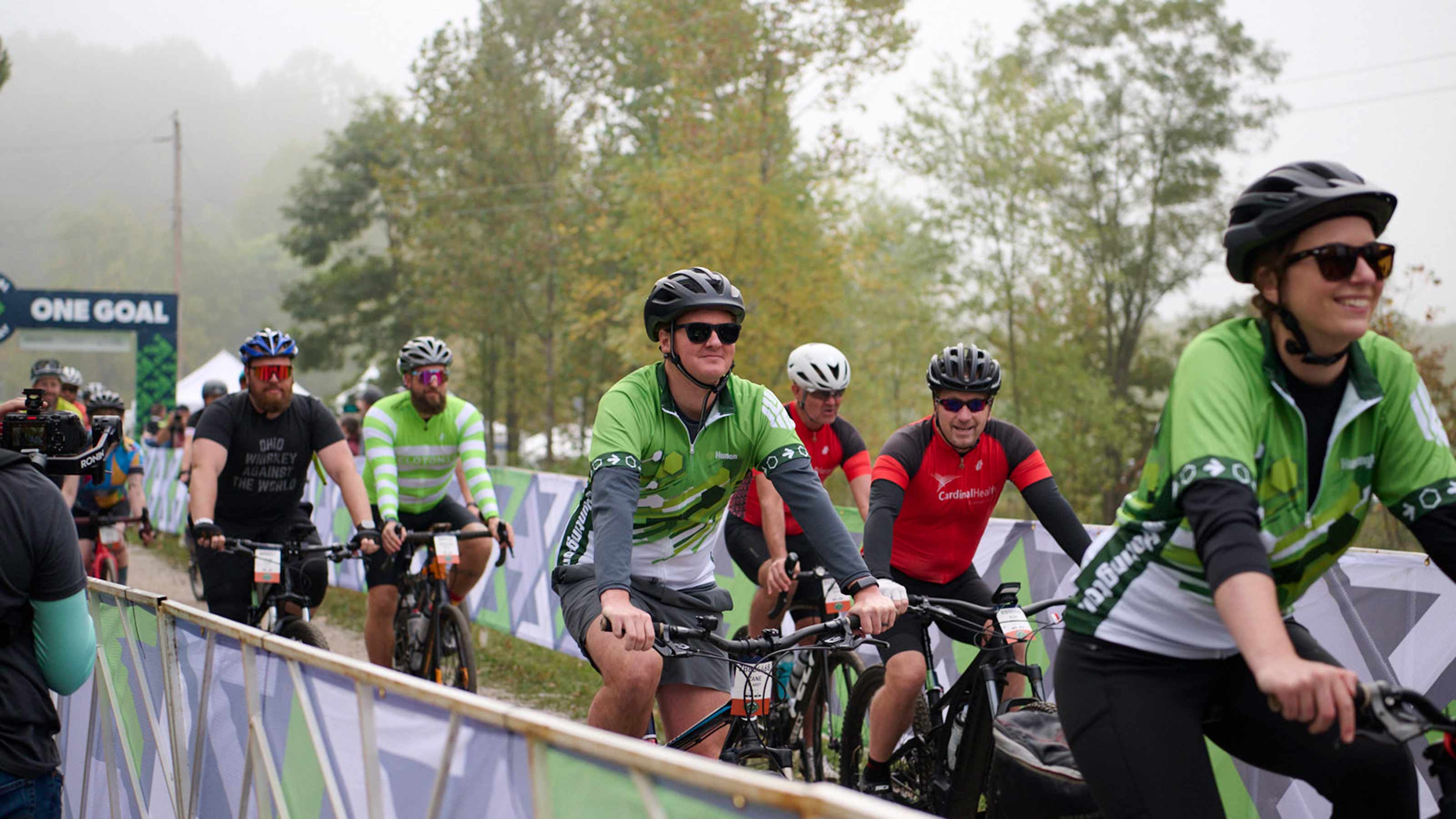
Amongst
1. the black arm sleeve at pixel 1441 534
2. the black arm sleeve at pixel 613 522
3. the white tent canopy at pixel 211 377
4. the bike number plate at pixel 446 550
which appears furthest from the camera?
the white tent canopy at pixel 211 377

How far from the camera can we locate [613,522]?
4117 millimetres

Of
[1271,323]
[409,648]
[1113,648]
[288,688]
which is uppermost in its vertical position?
[1271,323]

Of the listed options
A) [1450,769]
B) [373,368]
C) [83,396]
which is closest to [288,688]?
[1450,769]

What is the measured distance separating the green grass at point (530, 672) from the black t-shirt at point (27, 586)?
16.2 ft

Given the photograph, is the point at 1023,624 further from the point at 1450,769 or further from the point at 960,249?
the point at 960,249

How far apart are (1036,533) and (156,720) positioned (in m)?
4.65

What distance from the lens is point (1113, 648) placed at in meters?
2.81

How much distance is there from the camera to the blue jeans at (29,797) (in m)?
3.39

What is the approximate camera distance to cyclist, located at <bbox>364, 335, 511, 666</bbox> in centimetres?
792

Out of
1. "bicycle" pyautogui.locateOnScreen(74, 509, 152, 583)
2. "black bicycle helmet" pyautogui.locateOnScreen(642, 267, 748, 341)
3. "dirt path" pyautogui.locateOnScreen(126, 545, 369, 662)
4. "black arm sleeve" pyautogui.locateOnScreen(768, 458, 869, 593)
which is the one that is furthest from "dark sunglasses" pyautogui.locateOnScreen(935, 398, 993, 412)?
"bicycle" pyautogui.locateOnScreen(74, 509, 152, 583)

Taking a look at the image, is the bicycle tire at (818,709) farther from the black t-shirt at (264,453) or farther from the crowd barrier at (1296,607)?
the black t-shirt at (264,453)

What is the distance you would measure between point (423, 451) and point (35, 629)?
4.77 m

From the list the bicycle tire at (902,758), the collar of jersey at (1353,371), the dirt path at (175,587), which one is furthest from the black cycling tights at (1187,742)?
the dirt path at (175,587)

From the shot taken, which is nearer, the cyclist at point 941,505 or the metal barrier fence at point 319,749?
the metal barrier fence at point 319,749
